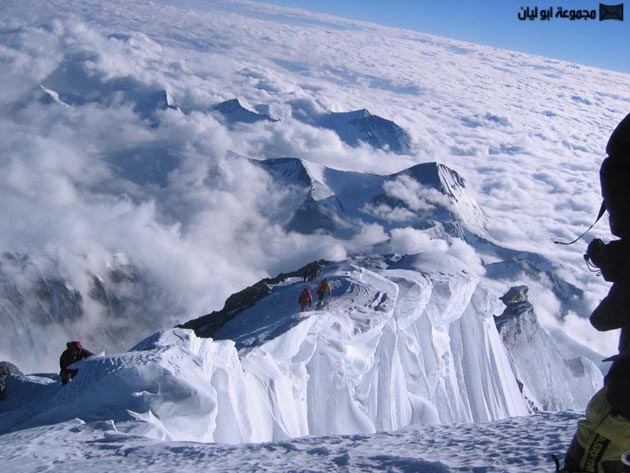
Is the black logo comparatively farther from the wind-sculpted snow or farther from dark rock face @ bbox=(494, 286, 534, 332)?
dark rock face @ bbox=(494, 286, 534, 332)

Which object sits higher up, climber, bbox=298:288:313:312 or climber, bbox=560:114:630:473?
climber, bbox=560:114:630:473

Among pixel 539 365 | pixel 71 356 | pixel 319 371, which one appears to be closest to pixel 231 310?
pixel 319 371

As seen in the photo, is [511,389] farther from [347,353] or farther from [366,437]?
[366,437]

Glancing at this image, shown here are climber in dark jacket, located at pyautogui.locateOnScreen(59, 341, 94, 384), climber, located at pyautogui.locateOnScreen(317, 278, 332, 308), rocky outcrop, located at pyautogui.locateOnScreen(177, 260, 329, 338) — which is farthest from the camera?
rocky outcrop, located at pyautogui.locateOnScreen(177, 260, 329, 338)

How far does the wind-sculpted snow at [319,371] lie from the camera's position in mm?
15047

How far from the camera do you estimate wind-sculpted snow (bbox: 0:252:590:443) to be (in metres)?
15.0

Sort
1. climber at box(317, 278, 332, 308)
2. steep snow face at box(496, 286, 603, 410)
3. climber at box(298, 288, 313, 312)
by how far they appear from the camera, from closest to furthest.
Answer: climber at box(298, 288, 313, 312) < climber at box(317, 278, 332, 308) < steep snow face at box(496, 286, 603, 410)

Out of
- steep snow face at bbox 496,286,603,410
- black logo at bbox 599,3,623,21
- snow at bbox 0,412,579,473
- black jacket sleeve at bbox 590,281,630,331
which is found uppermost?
black logo at bbox 599,3,623,21

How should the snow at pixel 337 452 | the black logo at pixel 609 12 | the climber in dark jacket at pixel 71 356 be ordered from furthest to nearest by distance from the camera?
1. the climber in dark jacket at pixel 71 356
2. the black logo at pixel 609 12
3. the snow at pixel 337 452


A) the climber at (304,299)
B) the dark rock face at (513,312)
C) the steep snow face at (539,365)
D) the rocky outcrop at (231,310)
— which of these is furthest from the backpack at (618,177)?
the dark rock face at (513,312)

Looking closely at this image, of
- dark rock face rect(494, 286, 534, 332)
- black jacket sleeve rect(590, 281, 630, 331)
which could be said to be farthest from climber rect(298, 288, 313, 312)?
dark rock face rect(494, 286, 534, 332)

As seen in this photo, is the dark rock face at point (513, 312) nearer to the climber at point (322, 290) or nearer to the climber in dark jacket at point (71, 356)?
the climber at point (322, 290)

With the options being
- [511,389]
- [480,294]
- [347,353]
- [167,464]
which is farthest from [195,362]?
[511,389]

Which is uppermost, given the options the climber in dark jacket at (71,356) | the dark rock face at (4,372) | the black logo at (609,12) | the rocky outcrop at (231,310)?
the black logo at (609,12)
